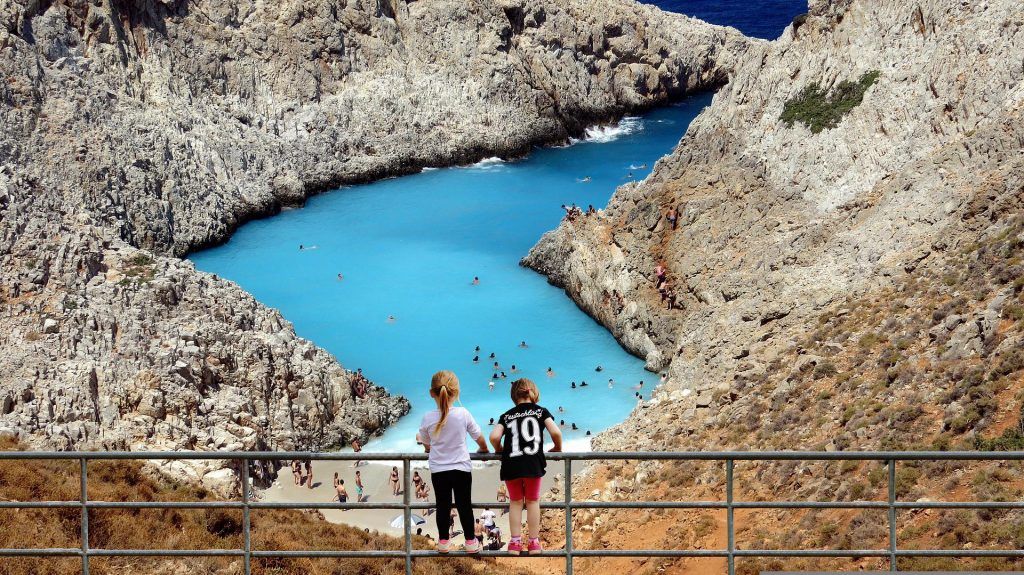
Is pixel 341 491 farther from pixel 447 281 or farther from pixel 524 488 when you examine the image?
pixel 447 281

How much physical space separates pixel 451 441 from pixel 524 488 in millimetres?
956

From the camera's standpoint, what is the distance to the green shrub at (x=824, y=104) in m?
45.3

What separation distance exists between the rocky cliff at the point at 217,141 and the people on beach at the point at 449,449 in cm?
2499

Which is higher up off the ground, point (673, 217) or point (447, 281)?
point (673, 217)

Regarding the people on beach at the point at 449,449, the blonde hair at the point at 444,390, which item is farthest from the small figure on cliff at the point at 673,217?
the blonde hair at the point at 444,390

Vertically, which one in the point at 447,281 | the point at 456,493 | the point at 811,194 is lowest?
the point at 456,493

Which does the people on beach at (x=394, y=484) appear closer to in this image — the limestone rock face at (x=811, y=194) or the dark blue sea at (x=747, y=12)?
the limestone rock face at (x=811, y=194)

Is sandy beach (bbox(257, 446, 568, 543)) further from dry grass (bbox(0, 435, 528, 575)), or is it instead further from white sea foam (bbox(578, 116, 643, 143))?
white sea foam (bbox(578, 116, 643, 143))

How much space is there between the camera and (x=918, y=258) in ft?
115

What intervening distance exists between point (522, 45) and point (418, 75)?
9.60 metres

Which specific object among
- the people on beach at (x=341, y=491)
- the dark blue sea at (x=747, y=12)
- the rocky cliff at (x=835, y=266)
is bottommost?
the people on beach at (x=341, y=491)

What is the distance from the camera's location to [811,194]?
45.2 metres

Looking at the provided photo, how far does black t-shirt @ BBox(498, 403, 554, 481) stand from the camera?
13.0 meters

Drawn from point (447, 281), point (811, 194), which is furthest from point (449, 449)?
point (447, 281)
